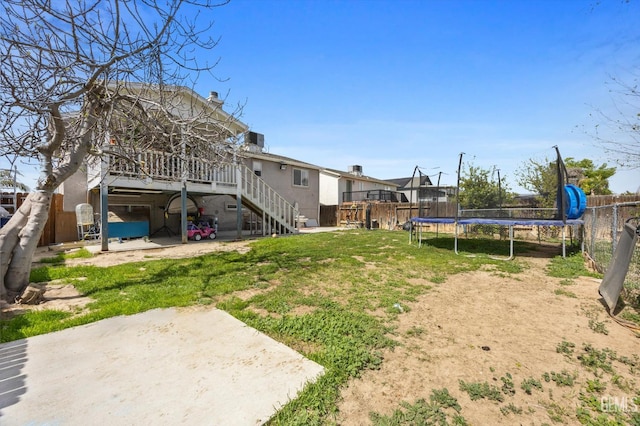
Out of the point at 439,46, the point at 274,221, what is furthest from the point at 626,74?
the point at 274,221

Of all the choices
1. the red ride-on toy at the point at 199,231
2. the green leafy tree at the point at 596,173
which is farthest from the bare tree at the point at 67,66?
the green leafy tree at the point at 596,173

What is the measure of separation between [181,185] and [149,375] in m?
8.82

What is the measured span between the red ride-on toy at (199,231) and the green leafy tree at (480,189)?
1208cm

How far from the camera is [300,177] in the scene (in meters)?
19.6

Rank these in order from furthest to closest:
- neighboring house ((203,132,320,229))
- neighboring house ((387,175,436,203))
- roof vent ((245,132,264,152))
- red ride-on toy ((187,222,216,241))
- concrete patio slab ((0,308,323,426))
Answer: roof vent ((245,132,264,152)), neighboring house ((203,132,320,229)), red ride-on toy ((187,222,216,241)), neighboring house ((387,175,436,203)), concrete patio slab ((0,308,323,426))

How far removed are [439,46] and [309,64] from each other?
4224mm

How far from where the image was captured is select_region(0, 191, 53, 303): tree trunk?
4.29m

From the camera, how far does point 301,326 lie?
3.32 meters

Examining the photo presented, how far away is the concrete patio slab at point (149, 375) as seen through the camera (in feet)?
6.23

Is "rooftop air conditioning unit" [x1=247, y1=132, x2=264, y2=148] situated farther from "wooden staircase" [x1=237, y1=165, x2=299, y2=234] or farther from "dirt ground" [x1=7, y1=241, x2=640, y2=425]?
"dirt ground" [x1=7, y1=241, x2=640, y2=425]

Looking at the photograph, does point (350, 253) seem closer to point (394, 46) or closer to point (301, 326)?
point (301, 326)

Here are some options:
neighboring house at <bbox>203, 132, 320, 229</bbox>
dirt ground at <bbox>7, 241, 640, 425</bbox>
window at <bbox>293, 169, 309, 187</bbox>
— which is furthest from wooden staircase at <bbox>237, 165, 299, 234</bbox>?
dirt ground at <bbox>7, 241, 640, 425</bbox>

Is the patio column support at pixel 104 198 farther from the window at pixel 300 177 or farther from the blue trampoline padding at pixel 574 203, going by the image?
the blue trampoline padding at pixel 574 203

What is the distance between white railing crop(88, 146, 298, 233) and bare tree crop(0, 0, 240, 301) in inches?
105
